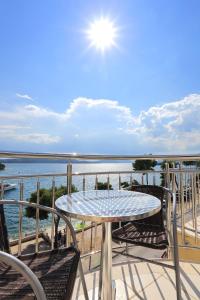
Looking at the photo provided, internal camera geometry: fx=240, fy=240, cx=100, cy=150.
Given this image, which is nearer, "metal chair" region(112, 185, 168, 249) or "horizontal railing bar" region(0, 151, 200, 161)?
"metal chair" region(112, 185, 168, 249)

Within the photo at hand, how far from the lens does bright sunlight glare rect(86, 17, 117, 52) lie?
46.1ft

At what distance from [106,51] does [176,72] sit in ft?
17.8

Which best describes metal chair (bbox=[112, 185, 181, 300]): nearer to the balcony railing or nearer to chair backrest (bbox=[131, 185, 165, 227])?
chair backrest (bbox=[131, 185, 165, 227])

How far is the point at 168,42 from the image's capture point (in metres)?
13.7

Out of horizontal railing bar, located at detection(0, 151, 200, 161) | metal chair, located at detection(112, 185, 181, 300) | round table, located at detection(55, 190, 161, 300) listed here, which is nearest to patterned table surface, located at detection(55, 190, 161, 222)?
round table, located at detection(55, 190, 161, 300)

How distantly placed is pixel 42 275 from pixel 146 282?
1.52 meters

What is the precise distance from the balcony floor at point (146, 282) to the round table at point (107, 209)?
54 centimetres

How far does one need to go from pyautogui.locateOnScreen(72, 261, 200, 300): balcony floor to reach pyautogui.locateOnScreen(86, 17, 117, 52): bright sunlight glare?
13.3 m

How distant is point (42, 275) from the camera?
134cm

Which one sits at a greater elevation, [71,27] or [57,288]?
[71,27]

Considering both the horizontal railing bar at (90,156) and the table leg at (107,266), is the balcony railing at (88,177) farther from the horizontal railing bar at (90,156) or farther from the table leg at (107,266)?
the table leg at (107,266)

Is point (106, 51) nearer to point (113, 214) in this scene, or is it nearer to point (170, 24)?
point (170, 24)

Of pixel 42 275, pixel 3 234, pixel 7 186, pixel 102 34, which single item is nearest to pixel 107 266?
pixel 42 275

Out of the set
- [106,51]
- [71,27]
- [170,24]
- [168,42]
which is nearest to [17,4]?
[71,27]
